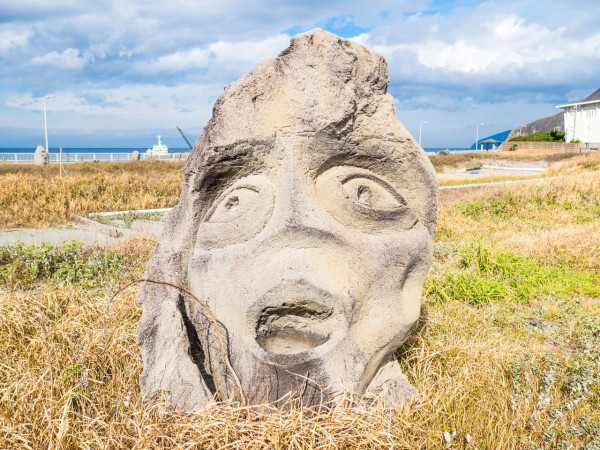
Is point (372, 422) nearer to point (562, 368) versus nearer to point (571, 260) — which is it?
point (562, 368)

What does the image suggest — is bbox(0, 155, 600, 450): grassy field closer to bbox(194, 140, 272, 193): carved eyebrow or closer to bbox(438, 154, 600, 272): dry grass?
bbox(438, 154, 600, 272): dry grass

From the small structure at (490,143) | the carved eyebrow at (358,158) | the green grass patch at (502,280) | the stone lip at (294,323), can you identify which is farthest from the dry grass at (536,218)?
the small structure at (490,143)

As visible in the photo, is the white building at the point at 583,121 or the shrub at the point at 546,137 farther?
the shrub at the point at 546,137

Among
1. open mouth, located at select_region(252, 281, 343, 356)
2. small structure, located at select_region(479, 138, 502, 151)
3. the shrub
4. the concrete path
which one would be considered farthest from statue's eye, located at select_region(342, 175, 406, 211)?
small structure, located at select_region(479, 138, 502, 151)

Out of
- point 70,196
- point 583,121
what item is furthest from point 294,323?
point 583,121

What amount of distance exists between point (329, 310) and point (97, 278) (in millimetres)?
3845

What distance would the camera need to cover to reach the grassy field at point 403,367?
240cm

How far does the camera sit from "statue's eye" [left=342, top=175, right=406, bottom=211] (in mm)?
2891

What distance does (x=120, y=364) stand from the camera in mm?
3293

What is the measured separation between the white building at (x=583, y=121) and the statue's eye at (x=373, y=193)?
40.0 meters

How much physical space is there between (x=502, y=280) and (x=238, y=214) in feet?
13.3

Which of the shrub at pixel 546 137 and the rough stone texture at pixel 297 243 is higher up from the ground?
the shrub at pixel 546 137

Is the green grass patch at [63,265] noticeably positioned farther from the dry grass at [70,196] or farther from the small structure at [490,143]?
the small structure at [490,143]

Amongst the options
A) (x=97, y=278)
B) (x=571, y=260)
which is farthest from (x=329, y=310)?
(x=571, y=260)
